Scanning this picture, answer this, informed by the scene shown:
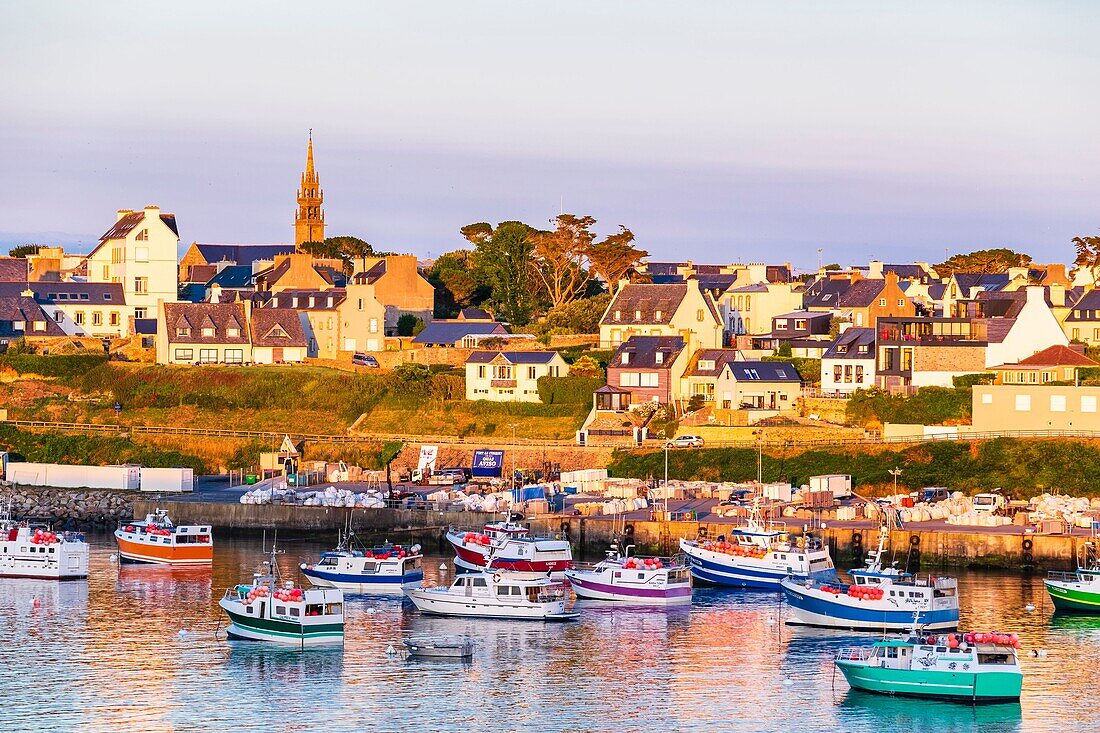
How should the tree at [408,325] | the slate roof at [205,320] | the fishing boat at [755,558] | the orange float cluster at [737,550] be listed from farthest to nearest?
the tree at [408,325] → the slate roof at [205,320] → the orange float cluster at [737,550] → the fishing boat at [755,558]

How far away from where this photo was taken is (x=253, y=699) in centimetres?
4512

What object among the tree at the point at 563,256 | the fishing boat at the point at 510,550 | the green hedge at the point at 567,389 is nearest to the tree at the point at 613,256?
the tree at the point at 563,256

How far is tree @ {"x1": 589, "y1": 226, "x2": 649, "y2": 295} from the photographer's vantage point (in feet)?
370

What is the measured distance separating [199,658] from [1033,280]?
71167mm

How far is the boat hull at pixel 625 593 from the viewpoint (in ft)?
194

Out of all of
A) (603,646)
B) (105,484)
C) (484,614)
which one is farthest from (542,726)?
(105,484)

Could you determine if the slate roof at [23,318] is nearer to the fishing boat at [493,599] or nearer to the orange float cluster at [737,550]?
the fishing boat at [493,599]

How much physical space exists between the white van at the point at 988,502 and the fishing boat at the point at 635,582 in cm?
1488

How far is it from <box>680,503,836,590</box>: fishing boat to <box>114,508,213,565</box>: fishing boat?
1766cm

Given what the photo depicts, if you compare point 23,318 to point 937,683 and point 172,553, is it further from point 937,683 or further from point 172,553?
point 937,683

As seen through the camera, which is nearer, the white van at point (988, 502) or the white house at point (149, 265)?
the white van at point (988, 502)

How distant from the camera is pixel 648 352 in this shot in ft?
295

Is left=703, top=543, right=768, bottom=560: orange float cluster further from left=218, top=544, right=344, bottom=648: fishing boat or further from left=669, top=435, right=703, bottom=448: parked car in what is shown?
left=669, top=435, right=703, bottom=448: parked car

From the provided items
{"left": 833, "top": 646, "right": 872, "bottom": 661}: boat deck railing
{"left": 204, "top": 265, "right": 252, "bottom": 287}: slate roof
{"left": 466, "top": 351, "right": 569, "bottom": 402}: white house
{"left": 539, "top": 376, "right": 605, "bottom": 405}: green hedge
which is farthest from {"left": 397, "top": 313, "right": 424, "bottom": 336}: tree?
{"left": 833, "top": 646, "right": 872, "bottom": 661}: boat deck railing
